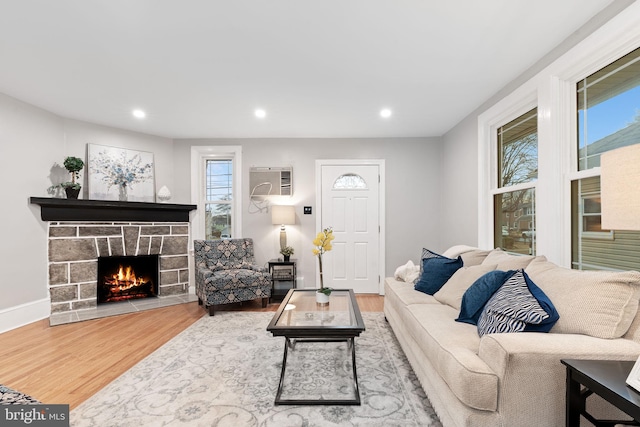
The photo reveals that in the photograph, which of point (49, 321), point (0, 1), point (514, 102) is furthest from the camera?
point (49, 321)

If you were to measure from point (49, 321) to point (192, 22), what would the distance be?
359 centimetres

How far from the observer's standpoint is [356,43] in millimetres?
2299

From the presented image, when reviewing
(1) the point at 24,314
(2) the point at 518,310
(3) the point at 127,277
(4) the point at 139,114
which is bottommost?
(1) the point at 24,314

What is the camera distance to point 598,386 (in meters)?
1.09

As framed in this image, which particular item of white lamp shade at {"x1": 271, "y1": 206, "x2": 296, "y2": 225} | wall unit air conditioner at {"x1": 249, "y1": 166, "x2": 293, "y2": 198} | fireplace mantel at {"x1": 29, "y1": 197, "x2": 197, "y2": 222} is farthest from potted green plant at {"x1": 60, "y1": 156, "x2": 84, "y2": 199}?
white lamp shade at {"x1": 271, "y1": 206, "x2": 296, "y2": 225}

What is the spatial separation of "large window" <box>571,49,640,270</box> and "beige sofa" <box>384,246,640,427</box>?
1.81 ft

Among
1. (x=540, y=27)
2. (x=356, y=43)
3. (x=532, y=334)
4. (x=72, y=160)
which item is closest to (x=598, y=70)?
(x=540, y=27)

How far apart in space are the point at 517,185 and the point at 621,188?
210 centimetres

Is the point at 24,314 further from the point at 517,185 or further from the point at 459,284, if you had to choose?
the point at 517,185

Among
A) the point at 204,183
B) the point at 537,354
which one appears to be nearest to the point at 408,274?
the point at 537,354

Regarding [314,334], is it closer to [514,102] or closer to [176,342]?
[176,342]

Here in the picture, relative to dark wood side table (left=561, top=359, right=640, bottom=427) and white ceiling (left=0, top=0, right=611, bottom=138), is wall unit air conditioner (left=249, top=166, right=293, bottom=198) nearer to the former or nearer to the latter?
white ceiling (left=0, top=0, right=611, bottom=138)

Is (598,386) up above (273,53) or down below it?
below

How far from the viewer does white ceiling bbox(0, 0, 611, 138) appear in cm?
195
